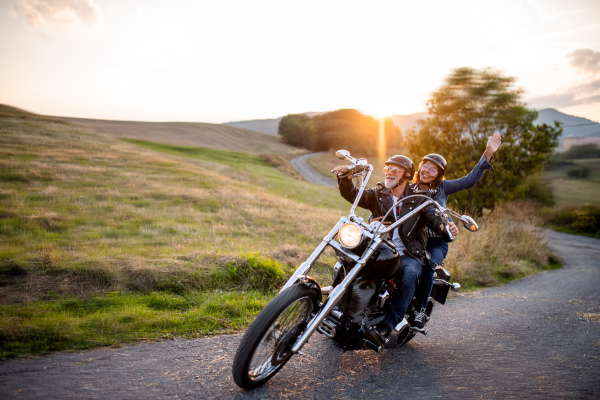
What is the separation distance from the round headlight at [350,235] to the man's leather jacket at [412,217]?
1.03 meters

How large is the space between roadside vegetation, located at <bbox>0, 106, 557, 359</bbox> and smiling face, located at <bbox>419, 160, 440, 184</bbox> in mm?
2582

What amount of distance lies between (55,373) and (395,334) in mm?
3109

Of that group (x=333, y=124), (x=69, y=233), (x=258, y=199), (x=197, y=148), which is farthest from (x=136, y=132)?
(x=69, y=233)

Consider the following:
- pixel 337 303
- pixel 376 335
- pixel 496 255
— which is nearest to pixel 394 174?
pixel 337 303

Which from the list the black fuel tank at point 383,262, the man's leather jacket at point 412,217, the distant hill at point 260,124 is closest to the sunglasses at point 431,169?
the man's leather jacket at point 412,217

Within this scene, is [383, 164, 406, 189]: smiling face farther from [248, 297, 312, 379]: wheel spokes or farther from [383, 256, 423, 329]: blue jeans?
[248, 297, 312, 379]: wheel spokes

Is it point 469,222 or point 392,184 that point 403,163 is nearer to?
point 392,184

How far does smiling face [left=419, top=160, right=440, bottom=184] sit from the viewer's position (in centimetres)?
471

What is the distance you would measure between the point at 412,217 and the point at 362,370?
5.41 ft

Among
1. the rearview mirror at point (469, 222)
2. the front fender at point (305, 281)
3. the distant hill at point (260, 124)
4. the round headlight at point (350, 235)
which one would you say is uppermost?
the distant hill at point (260, 124)

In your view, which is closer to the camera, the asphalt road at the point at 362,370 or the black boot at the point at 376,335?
the asphalt road at the point at 362,370

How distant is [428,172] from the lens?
473 centimetres

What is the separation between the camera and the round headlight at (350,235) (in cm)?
304

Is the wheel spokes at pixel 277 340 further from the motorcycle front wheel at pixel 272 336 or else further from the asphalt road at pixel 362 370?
the asphalt road at pixel 362 370
